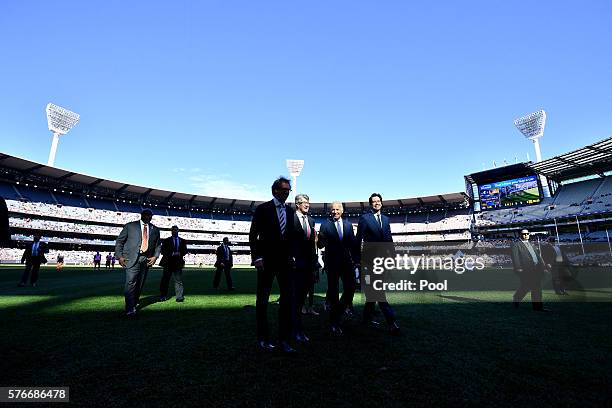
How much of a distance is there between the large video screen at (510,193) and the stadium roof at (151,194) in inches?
147

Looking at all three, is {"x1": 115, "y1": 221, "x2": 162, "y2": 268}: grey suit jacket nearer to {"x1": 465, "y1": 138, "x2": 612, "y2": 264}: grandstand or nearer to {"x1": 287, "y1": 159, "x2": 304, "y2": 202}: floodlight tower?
{"x1": 465, "y1": 138, "x2": 612, "y2": 264}: grandstand

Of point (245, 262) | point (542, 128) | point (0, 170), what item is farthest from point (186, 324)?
point (542, 128)

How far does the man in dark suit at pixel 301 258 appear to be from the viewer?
12.9 feet

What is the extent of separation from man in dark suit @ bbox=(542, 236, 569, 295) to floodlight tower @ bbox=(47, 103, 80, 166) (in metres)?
67.2

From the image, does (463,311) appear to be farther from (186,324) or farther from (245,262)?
(245,262)

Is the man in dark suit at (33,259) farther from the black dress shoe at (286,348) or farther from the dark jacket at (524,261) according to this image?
the dark jacket at (524,261)

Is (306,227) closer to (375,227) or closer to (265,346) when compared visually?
(375,227)

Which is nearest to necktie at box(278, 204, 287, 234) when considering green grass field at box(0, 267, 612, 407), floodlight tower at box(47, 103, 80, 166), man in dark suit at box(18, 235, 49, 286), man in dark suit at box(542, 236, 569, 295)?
green grass field at box(0, 267, 612, 407)

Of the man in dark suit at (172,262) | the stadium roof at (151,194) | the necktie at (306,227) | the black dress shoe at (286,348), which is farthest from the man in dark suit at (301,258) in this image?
the stadium roof at (151,194)

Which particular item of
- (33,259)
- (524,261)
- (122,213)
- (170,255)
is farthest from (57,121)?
(524,261)

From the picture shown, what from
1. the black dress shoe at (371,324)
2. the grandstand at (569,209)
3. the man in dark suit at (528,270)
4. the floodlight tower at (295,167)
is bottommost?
the black dress shoe at (371,324)

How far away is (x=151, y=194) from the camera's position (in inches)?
2082

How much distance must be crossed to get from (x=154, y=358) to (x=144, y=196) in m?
57.6

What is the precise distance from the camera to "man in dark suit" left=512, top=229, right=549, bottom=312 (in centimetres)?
657
